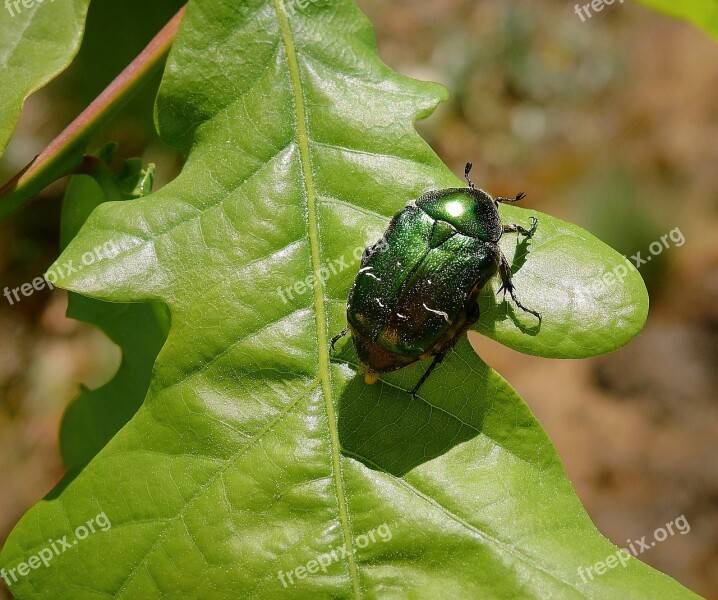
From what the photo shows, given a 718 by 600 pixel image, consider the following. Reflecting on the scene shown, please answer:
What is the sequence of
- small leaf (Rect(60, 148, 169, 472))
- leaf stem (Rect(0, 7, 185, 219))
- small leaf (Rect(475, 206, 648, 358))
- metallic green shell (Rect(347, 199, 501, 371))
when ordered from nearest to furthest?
1. small leaf (Rect(475, 206, 648, 358))
2. metallic green shell (Rect(347, 199, 501, 371))
3. leaf stem (Rect(0, 7, 185, 219))
4. small leaf (Rect(60, 148, 169, 472))

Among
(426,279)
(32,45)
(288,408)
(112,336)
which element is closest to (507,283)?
(426,279)

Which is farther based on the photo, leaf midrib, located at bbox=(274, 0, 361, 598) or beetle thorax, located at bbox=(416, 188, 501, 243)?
beetle thorax, located at bbox=(416, 188, 501, 243)

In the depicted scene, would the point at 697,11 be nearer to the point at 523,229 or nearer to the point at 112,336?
the point at 523,229

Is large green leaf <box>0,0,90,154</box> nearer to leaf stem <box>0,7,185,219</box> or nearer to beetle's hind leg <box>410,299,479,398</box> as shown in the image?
leaf stem <box>0,7,185,219</box>

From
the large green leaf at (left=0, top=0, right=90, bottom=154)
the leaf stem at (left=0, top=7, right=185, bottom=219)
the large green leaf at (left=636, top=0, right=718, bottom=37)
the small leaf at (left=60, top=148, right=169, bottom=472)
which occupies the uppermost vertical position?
the large green leaf at (left=0, top=0, right=90, bottom=154)

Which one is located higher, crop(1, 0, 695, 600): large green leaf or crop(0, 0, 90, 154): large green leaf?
crop(0, 0, 90, 154): large green leaf

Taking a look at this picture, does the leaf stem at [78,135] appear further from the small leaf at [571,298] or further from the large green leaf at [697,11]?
the large green leaf at [697,11]

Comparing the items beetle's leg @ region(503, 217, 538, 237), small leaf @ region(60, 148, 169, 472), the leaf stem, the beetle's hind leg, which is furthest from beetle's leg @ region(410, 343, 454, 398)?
the leaf stem
